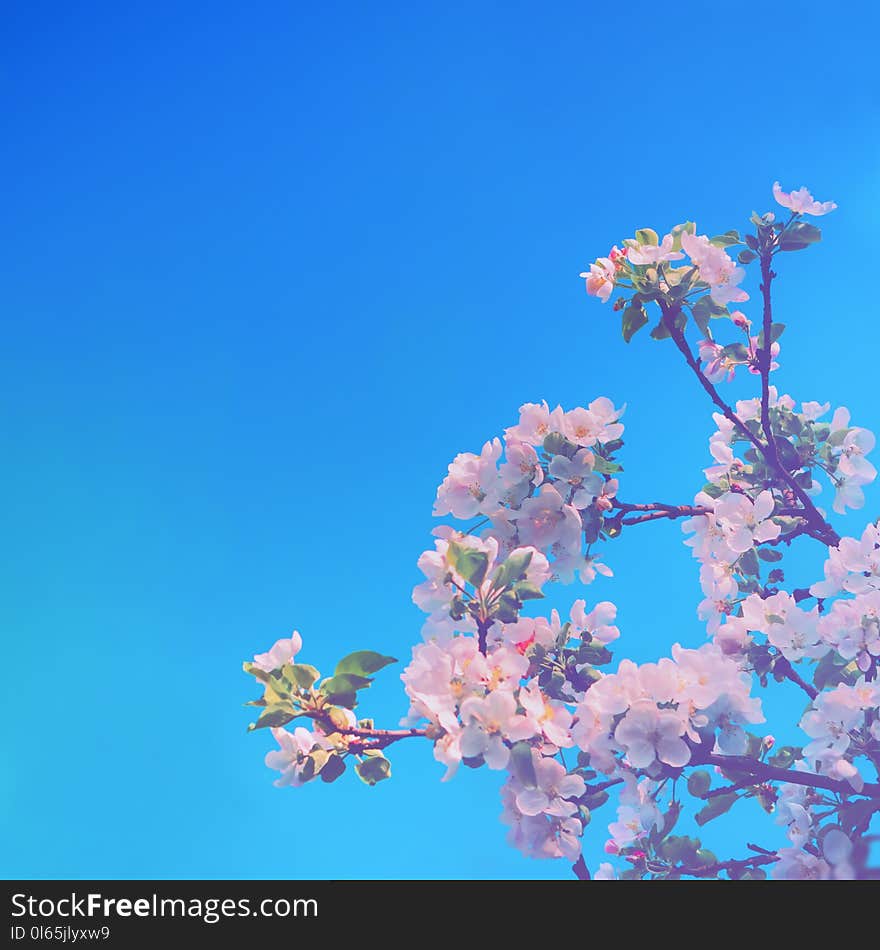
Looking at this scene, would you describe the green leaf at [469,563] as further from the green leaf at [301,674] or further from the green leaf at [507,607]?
the green leaf at [301,674]

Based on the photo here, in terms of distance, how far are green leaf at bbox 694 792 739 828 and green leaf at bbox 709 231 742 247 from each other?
2134 millimetres

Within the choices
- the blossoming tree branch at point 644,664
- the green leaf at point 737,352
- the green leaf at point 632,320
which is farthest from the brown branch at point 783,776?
the green leaf at point 737,352

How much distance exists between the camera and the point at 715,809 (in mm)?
2977

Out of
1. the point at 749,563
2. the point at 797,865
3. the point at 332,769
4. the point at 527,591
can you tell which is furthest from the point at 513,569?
the point at 797,865

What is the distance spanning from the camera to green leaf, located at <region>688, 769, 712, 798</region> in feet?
9.31

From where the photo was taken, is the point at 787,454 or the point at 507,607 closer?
the point at 507,607

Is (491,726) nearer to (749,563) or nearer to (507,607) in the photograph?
(507,607)

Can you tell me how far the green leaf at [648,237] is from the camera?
9.66 feet

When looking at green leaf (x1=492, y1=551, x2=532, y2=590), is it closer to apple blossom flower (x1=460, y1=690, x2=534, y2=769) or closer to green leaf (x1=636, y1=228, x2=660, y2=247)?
apple blossom flower (x1=460, y1=690, x2=534, y2=769)

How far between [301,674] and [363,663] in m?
0.19

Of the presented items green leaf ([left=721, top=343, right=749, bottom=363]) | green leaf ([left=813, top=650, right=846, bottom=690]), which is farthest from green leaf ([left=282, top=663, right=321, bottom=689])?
green leaf ([left=721, top=343, right=749, bottom=363])
